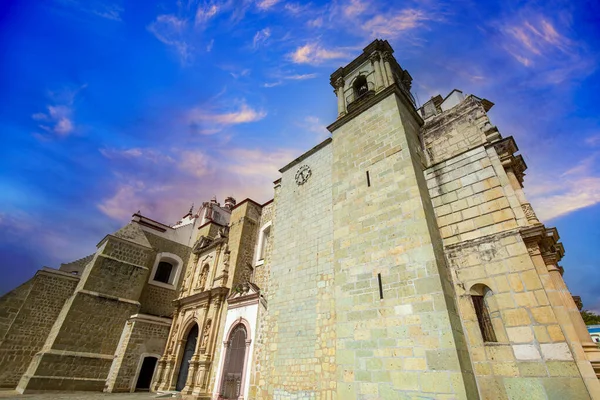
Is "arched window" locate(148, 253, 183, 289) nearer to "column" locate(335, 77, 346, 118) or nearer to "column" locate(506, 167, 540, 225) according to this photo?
"column" locate(335, 77, 346, 118)

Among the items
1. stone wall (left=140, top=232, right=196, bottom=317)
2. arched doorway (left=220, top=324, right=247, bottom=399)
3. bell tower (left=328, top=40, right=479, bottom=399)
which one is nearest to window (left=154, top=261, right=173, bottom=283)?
stone wall (left=140, top=232, right=196, bottom=317)

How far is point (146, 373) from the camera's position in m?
13.8

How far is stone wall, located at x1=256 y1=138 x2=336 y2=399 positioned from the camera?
284 inches

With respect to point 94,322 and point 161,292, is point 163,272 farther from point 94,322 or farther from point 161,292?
point 94,322

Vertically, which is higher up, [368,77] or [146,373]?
[368,77]

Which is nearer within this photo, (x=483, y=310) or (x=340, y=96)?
(x=483, y=310)

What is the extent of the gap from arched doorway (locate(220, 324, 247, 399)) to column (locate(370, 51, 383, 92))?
32.6ft

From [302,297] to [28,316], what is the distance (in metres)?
16.0

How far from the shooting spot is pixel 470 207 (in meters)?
6.21

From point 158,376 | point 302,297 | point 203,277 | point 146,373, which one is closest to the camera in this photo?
point 302,297

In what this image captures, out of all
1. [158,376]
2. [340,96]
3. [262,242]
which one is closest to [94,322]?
[158,376]

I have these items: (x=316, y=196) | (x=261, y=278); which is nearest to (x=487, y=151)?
(x=316, y=196)

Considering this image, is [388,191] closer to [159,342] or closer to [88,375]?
[159,342]

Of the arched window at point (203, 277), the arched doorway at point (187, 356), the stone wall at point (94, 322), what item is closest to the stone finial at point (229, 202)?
the stone wall at point (94, 322)
